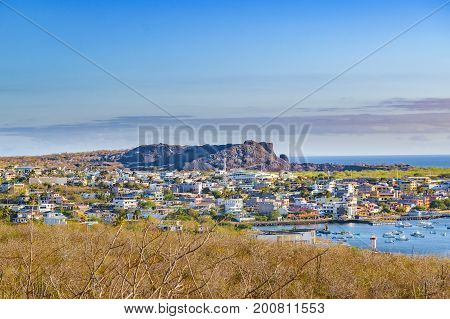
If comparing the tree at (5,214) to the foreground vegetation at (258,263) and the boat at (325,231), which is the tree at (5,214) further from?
the boat at (325,231)

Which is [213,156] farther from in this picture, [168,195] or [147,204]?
[147,204]

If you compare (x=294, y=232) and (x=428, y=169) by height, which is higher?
(x=428, y=169)

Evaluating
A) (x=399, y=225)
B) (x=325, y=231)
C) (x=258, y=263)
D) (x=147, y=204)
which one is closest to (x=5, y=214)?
(x=147, y=204)

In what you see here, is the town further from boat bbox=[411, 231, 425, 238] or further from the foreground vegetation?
boat bbox=[411, 231, 425, 238]

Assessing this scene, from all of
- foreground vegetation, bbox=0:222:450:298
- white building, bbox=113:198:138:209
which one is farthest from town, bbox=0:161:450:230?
foreground vegetation, bbox=0:222:450:298

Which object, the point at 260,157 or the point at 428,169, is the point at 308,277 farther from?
the point at 428,169
